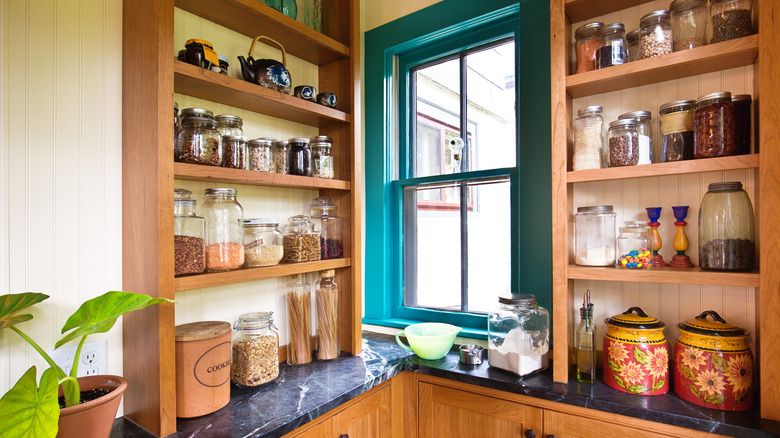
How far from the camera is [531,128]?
180cm

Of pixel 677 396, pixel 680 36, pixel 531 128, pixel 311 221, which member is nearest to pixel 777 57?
pixel 680 36

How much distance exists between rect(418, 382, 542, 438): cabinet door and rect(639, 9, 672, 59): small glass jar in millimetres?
1320

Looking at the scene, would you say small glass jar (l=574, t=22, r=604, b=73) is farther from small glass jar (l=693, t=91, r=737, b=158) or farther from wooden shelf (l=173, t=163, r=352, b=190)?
wooden shelf (l=173, t=163, r=352, b=190)

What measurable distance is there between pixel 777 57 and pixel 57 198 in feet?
7.12

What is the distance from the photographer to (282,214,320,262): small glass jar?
1.68 m

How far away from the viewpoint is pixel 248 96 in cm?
152

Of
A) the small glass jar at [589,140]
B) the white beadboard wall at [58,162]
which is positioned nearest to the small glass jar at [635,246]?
the small glass jar at [589,140]

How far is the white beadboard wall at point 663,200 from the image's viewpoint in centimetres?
142

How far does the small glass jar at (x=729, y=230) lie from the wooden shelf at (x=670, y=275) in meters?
0.05

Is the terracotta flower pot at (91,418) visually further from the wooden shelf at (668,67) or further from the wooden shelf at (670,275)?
the wooden shelf at (668,67)

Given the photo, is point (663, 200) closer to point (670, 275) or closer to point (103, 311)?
point (670, 275)

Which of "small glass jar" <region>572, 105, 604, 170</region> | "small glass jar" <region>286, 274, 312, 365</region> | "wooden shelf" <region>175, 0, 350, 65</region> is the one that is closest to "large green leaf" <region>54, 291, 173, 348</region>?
"small glass jar" <region>286, 274, 312, 365</region>

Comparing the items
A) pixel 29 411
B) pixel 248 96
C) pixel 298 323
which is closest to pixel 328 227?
pixel 298 323

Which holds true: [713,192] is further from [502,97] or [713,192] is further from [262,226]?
[262,226]
